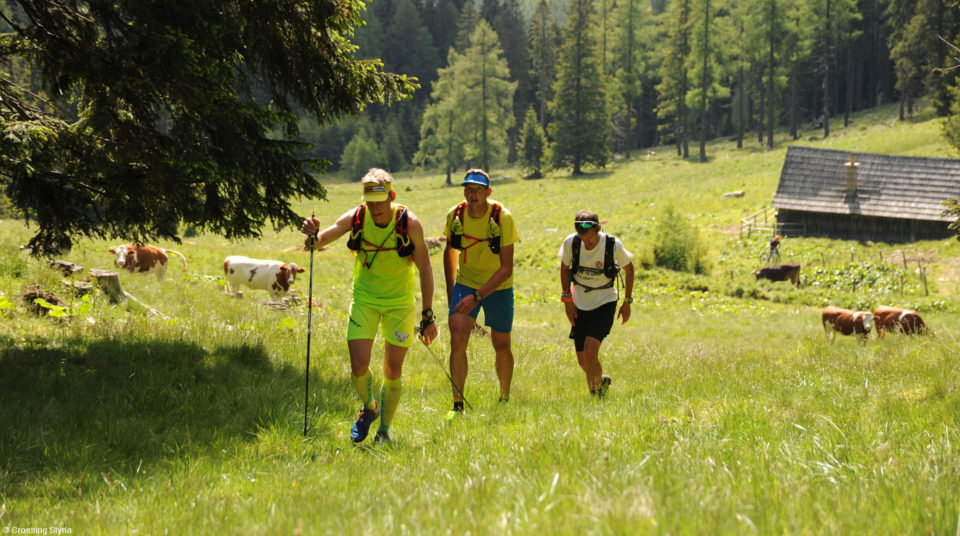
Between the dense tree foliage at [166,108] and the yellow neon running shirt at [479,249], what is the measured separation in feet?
6.86

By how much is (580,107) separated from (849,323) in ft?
176

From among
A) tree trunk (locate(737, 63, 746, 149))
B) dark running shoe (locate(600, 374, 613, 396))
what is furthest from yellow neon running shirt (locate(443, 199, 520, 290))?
tree trunk (locate(737, 63, 746, 149))

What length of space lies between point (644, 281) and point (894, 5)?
59.1 metres

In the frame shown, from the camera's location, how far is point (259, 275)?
43.1 ft

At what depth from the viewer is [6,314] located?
775cm

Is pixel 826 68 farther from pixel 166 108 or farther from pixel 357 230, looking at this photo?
pixel 357 230

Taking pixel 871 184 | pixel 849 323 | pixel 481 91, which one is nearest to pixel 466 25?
pixel 481 91

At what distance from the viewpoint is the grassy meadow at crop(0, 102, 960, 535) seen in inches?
109

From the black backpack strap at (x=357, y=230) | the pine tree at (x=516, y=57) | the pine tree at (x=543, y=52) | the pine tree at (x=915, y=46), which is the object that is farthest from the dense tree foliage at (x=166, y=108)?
the pine tree at (x=516, y=57)

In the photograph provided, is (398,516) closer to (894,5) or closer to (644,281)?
(644,281)

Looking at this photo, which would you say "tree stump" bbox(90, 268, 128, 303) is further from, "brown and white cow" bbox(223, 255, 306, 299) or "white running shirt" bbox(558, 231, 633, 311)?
"white running shirt" bbox(558, 231, 633, 311)

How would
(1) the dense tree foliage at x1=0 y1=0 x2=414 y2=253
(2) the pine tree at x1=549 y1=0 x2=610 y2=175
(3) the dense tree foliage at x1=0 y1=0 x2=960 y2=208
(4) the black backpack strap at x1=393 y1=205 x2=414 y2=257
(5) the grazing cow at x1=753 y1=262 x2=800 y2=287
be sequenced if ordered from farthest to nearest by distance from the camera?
(2) the pine tree at x1=549 y1=0 x2=610 y2=175 < (5) the grazing cow at x1=753 y1=262 x2=800 y2=287 < (3) the dense tree foliage at x1=0 y1=0 x2=960 y2=208 < (1) the dense tree foliage at x1=0 y1=0 x2=414 y2=253 < (4) the black backpack strap at x1=393 y1=205 x2=414 y2=257

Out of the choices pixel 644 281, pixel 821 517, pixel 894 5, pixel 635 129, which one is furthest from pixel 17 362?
pixel 635 129

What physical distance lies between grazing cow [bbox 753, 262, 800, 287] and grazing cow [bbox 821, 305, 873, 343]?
11284 millimetres
